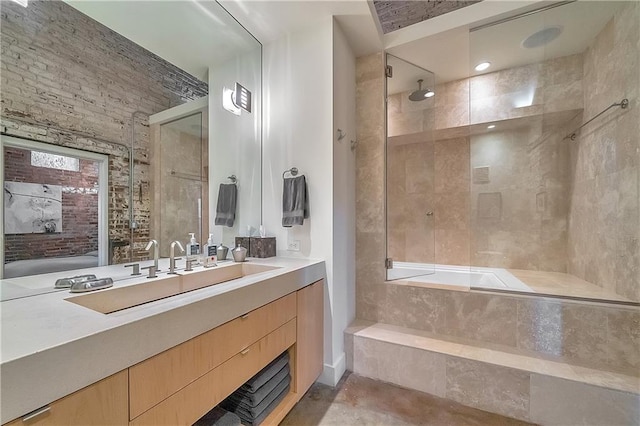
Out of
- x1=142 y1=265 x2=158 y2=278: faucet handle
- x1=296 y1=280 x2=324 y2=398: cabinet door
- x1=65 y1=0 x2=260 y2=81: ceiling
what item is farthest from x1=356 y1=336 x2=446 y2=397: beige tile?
x1=65 y1=0 x2=260 y2=81: ceiling

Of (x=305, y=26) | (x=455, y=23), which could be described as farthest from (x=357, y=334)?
(x=455, y=23)

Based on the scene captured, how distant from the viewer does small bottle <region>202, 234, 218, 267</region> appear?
5.53 ft

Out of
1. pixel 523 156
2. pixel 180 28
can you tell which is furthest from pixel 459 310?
pixel 180 28

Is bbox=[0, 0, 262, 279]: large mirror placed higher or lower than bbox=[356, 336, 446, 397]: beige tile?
higher

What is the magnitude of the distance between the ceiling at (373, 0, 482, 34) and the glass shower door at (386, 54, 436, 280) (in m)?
0.30

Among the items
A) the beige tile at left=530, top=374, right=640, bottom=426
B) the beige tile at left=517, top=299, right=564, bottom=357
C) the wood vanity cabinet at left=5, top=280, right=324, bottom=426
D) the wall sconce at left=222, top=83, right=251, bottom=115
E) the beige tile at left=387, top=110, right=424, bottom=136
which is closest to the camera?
the wood vanity cabinet at left=5, top=280, right=324, bottom=426

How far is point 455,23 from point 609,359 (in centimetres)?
268

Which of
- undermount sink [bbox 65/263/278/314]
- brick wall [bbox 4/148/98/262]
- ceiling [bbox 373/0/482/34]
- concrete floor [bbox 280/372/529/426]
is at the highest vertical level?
ceiling [bbox 373/0/482/34]

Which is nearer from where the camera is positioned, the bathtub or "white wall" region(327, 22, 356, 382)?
"white wall" region(327, 22, 356, 382)

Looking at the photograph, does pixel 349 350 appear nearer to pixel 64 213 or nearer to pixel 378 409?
pixel 378 409

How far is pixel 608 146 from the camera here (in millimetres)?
2078

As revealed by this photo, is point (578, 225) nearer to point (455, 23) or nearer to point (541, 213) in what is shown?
point (541, 213)

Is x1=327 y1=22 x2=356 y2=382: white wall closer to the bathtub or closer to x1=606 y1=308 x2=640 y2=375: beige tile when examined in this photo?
the bathtub

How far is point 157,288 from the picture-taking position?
1286 mm
